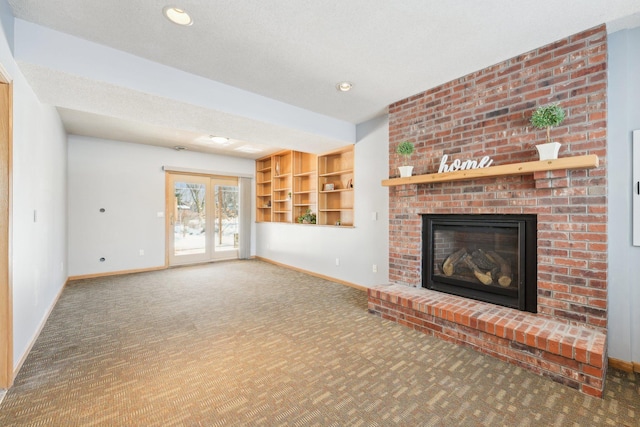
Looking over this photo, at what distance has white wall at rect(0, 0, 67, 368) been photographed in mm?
2102

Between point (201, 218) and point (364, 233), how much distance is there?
397 cm

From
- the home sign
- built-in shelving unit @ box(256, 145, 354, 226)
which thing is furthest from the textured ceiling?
built-in shelving unit @ box(256, 145, 354, 226)

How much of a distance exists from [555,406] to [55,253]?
17.3 ft

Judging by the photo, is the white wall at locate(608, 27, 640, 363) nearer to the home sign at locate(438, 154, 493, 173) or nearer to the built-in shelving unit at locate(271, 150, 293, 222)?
the home sign at locate(438, 154, 493, 173)

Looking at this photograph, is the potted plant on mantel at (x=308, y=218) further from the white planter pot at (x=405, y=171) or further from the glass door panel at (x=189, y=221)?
the white planter pot at (x=405, y=171)

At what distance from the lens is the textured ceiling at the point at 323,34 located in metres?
1.97

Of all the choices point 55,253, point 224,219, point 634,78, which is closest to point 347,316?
point 634,78

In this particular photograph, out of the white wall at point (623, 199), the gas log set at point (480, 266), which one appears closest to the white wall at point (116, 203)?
the gas log set at point (480, 266)

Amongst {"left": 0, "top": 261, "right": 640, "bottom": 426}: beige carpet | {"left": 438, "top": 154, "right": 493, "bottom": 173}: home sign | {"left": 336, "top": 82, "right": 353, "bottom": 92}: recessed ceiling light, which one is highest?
{"left": 336, "top": 82, "right": 353, "bottom": 92}: recessed ceiling light

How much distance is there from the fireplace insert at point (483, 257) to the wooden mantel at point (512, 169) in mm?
440

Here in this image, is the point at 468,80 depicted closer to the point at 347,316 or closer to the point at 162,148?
the point at 347,316

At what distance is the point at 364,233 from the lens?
4395 millimetres

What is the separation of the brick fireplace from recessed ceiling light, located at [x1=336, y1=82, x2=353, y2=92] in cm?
97

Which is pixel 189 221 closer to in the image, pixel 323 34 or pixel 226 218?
pixel 226 218
